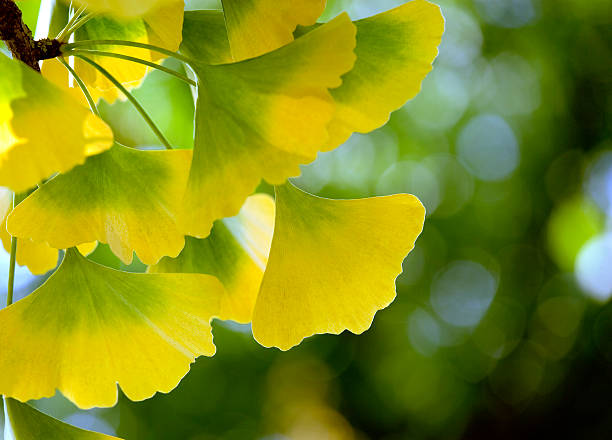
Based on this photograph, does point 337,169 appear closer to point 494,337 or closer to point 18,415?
point 494,337

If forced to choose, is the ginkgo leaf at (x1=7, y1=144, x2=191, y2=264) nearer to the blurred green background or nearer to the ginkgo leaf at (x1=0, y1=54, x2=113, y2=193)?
the ginkgo leaf at (x1=0, y1=54, x2=113, y2=193)

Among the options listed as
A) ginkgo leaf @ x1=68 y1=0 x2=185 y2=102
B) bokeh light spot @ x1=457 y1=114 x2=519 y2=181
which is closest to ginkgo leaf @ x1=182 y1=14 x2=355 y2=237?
ginkgo leaf @ x1=68 y1=0 x2=185 y2=102

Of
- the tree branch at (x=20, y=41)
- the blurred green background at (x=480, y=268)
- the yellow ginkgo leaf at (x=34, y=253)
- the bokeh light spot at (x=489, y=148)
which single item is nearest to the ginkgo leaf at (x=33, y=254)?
the yellow ginkgo leaf at (x=34, y=253)

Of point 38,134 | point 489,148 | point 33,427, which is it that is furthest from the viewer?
point 489,148

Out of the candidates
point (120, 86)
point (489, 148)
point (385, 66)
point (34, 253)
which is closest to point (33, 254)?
point (34, 253)

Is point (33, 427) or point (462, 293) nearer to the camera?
point (33, 427)

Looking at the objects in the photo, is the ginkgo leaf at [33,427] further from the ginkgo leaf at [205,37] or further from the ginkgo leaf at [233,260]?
the ginkgo leaf at [205,37]

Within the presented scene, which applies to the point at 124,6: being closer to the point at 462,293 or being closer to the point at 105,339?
the point at 105,339
